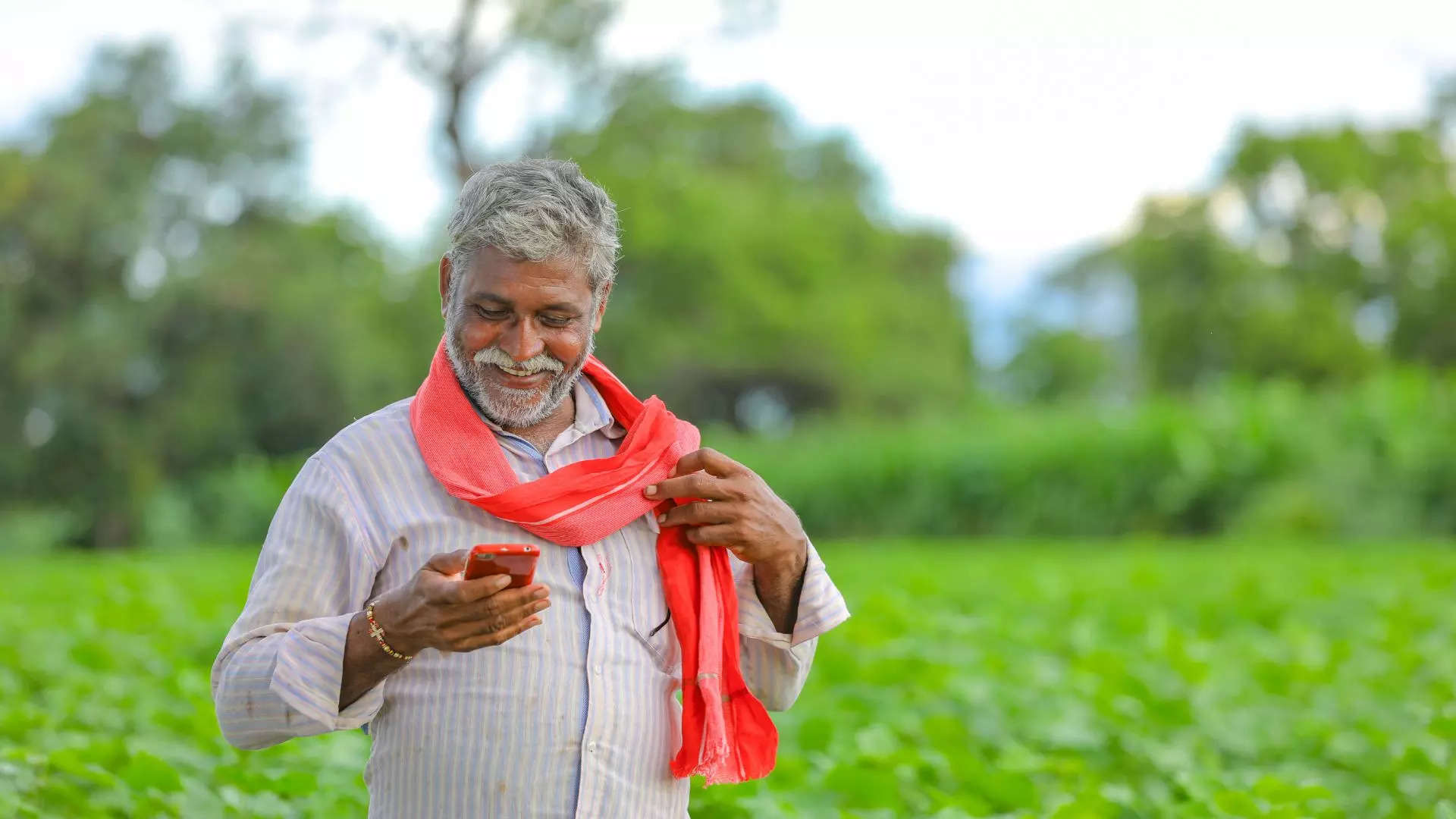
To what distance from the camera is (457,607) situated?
6.73 feet

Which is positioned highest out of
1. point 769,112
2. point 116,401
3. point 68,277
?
point 769,112

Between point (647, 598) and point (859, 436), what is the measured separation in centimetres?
1963

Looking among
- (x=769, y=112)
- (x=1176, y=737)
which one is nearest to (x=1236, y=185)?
(x=769, y=112)

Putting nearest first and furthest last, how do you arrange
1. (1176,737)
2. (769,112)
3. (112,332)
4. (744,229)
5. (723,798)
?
(723,798) < (1176,737) < (112,332) < (744,229) < (769,112)

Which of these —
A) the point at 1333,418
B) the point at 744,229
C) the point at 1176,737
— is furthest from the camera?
the point at 744,229

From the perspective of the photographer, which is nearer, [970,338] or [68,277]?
[68,277]

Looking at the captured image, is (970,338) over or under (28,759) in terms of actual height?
over

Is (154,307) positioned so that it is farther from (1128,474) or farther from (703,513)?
(703,513)

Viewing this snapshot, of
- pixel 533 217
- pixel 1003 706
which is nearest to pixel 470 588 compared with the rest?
pixel 533 217

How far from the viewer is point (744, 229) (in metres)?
37.0

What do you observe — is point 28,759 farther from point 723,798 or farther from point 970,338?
point 970,338

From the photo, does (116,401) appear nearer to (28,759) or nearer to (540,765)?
(28,759)

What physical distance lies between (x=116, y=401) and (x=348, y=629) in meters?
23.6

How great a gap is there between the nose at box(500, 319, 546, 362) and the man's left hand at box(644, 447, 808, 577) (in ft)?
0.94
